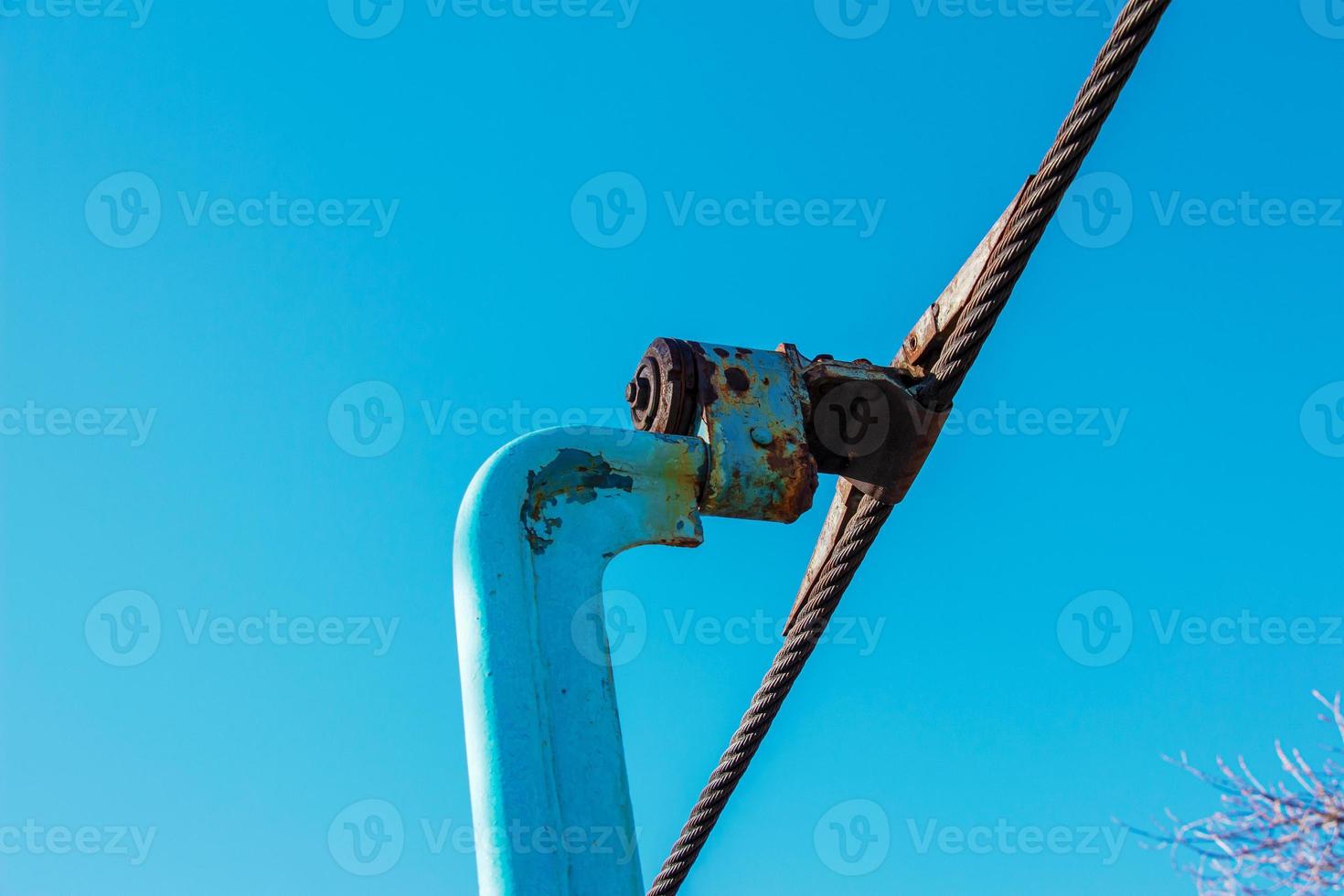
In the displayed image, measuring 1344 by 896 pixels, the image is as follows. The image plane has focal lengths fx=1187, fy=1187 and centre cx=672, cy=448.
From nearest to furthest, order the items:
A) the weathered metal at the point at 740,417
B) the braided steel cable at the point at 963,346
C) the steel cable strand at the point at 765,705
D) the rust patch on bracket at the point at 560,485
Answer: the rust patch on bracket at the point at 560,485 < the weathered metal at the point at 740,417 < the braided steel cable at the point at 963,346 < the steel cable strand at the point at 765,705

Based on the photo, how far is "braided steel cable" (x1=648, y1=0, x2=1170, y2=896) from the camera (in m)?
2.07

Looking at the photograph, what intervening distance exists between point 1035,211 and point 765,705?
1.19 m

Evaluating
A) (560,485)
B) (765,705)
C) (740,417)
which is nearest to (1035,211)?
(740,417)

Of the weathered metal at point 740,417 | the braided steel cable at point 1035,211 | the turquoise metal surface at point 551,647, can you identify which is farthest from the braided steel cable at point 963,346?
the turquoise metal surface at point 551,647

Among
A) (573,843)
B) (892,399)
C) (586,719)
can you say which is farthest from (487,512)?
(892,399)

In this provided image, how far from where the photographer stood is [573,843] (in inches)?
53.1

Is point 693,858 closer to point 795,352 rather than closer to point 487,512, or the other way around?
point 795,352

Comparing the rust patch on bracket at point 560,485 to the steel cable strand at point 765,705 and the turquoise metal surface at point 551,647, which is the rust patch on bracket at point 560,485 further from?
the steel cable strand at point 765,705

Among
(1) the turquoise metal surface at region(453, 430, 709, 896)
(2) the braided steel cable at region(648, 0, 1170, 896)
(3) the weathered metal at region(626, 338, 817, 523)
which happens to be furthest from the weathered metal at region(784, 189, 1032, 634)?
(1) the turquoise metal surface at region(453, 430, 709, 896)

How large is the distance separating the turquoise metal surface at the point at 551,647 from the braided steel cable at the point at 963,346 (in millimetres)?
781

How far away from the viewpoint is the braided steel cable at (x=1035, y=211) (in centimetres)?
207

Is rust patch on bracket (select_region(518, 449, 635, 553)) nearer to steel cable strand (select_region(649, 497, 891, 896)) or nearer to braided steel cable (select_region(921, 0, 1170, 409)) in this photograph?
braided steel cable (select_region(921, 0, 1170, 409))

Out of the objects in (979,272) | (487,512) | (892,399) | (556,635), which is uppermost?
(979,272)

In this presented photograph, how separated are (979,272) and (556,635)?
1.18 meters
